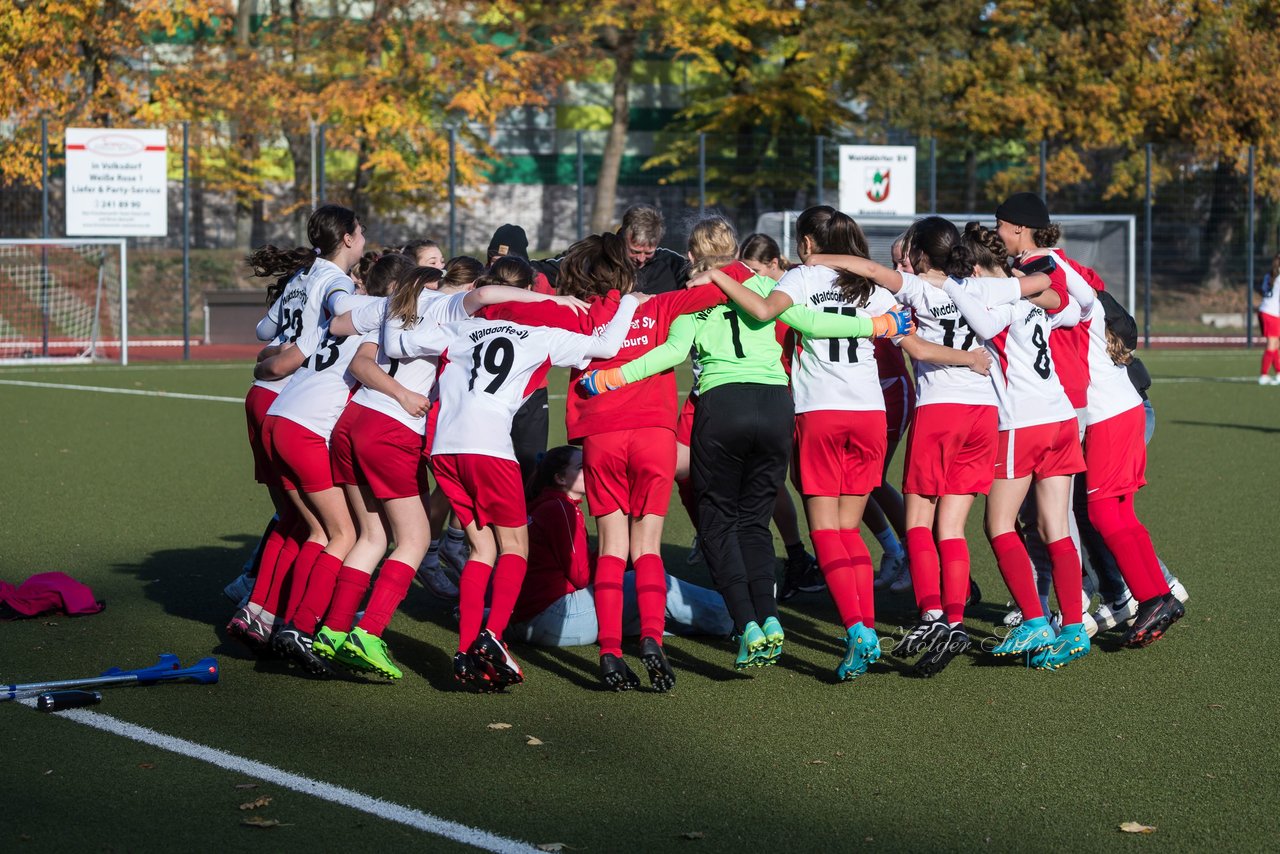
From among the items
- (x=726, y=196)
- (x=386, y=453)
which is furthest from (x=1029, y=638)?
(x=726, y=196)

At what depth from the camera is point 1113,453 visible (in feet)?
22.3

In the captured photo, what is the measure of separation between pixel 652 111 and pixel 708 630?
4280 cm

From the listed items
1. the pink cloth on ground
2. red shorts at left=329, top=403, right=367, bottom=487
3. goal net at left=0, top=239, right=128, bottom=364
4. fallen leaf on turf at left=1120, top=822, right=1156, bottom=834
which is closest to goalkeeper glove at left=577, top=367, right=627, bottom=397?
red shorts at left=329, top=403, right=367, bottom=487

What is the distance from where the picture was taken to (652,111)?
4844cm

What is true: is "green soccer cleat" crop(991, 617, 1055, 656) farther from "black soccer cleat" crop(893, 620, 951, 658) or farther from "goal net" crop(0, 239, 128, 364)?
"goal net" crop(0, 239, 128, 364)

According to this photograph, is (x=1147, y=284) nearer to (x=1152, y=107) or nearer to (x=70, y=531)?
(x=1152, y=107)

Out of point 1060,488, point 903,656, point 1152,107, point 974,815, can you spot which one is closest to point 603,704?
point 903,656

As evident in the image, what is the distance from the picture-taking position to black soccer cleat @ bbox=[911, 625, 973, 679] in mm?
6094

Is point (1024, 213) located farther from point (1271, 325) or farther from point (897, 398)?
point (1271, 325)

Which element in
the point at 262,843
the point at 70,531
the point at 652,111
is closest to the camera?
the point at 262,843

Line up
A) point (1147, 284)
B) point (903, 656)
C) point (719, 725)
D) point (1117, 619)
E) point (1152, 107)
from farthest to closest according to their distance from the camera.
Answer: point (1152, 107) → point (1147, 284) → point (1117, 619) → point (903, 656) → point (719, 725)

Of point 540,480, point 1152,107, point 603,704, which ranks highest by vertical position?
point 1152,107

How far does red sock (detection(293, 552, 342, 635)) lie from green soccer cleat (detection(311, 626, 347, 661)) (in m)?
0.32

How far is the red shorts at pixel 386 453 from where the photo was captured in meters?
6.12
